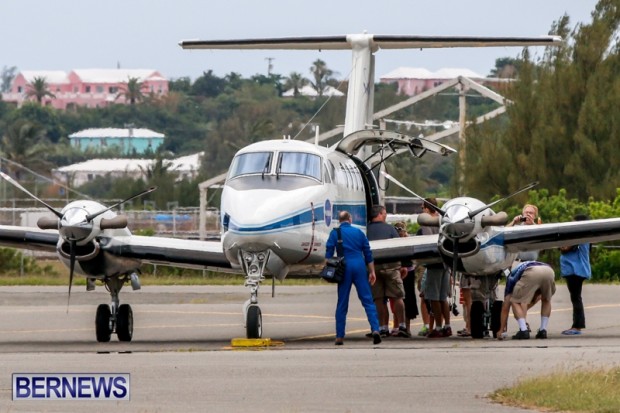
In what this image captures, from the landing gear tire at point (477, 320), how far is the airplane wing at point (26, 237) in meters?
6.04

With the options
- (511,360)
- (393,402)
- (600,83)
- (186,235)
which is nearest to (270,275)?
(511,360)

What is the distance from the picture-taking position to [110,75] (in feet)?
501

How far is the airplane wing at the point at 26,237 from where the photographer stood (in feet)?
72.3

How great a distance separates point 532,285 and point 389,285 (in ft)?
7.46

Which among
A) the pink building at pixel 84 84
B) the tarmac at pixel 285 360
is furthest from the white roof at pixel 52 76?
the tarmac at pixel 285 360

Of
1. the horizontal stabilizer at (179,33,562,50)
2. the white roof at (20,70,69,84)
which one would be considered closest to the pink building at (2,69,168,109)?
the white roof at (20,70,69,84)

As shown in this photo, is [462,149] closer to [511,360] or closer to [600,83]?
[600,83]

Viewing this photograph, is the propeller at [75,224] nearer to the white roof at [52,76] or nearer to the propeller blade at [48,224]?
the propeller blade at [48,224]

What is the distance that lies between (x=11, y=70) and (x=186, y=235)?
133399 mm

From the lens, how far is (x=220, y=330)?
23.9 m

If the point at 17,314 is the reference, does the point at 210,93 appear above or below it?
above

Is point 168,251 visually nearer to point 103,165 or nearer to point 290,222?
point 290,222

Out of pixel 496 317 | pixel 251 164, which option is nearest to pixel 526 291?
pixel 496 317

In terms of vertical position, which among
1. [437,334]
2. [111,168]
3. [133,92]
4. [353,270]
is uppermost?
[133,92]
